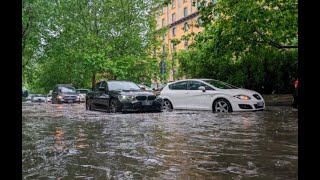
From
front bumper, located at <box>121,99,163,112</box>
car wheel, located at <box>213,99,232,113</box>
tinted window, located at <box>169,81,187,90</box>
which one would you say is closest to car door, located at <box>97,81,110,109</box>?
front bumper, located at <box>121,99,163,112</box>

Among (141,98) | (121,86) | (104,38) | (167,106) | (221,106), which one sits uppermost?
(104,38)

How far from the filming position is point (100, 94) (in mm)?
16594

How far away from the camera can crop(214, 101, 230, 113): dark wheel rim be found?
13998 millimetres

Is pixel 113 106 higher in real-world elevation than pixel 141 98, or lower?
lower

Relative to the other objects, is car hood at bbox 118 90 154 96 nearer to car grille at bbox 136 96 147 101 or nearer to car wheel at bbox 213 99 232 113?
car grille at bbox 136 96 147 101

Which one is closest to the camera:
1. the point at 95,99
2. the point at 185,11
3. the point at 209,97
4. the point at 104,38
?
the point at 209,97

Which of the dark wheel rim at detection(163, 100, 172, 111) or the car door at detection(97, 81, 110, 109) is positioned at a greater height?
the car door at detection(97, 81, 110, 109)

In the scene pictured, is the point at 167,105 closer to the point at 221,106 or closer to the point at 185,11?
the point at 221,106

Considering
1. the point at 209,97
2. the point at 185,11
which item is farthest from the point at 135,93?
the point at 185,11

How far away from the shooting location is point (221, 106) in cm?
1409

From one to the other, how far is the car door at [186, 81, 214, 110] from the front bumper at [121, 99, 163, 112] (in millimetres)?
1274

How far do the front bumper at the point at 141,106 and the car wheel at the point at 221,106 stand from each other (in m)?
2.38

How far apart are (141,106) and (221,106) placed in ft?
10.4
